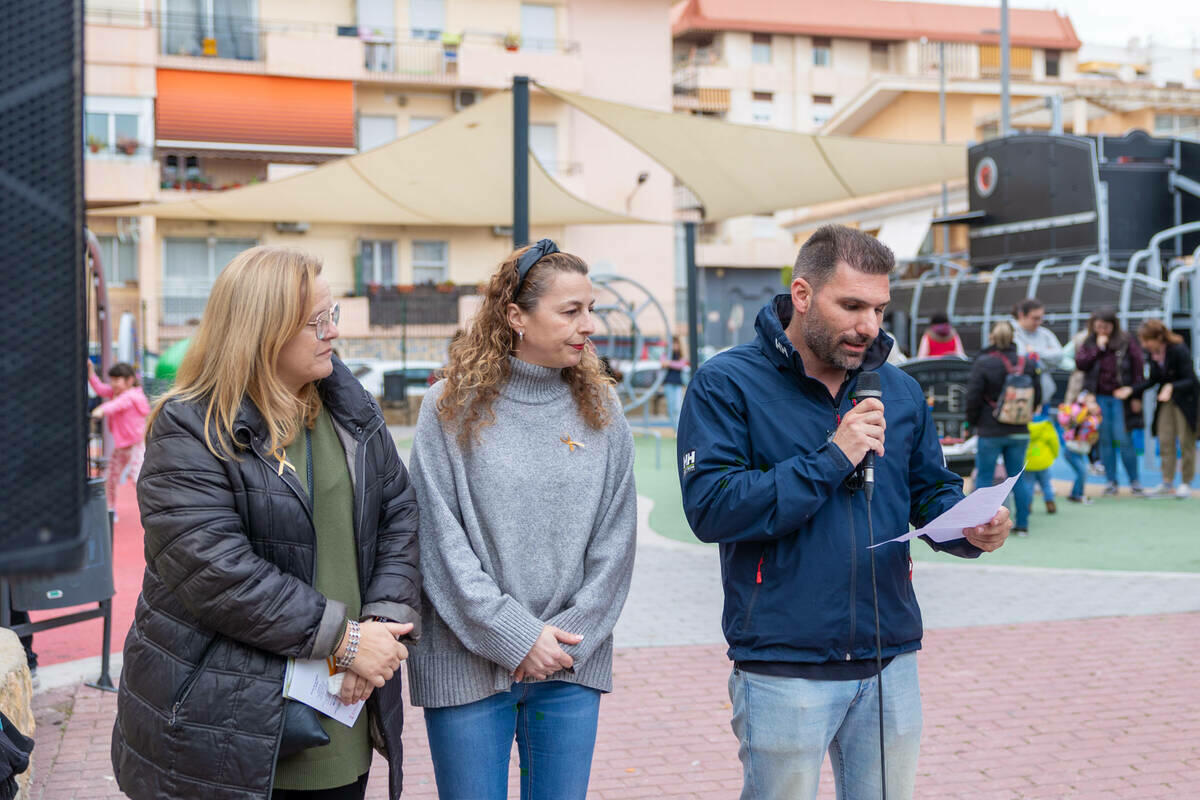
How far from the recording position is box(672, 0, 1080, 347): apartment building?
43906 millimetres

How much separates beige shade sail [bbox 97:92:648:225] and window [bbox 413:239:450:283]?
12.6 metres

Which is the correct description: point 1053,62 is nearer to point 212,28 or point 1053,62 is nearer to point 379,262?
point 379,262

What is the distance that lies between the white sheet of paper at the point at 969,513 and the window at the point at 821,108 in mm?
52368

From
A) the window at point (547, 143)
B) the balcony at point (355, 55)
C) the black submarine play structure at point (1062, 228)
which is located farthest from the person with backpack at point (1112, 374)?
the window at point (547, 143)

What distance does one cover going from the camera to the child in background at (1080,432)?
11.6 m

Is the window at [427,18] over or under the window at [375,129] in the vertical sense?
over

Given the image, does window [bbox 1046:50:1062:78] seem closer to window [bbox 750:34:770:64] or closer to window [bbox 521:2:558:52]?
window [bbox 750:34:770:64]

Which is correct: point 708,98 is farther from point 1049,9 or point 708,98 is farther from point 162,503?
point 162,503

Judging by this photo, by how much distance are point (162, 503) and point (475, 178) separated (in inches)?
561

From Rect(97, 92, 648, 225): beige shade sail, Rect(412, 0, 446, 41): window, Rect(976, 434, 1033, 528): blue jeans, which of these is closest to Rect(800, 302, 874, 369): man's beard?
Rect(976, 434, 1033, 528): blue jeans

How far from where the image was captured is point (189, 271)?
106 ft

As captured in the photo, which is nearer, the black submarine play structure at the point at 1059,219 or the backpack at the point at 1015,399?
the backpack at the point at 1015,399

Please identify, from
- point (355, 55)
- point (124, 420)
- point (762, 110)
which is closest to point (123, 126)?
point (355, 55)

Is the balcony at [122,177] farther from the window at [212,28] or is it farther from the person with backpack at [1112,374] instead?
the person with backpack at [1112,374]
